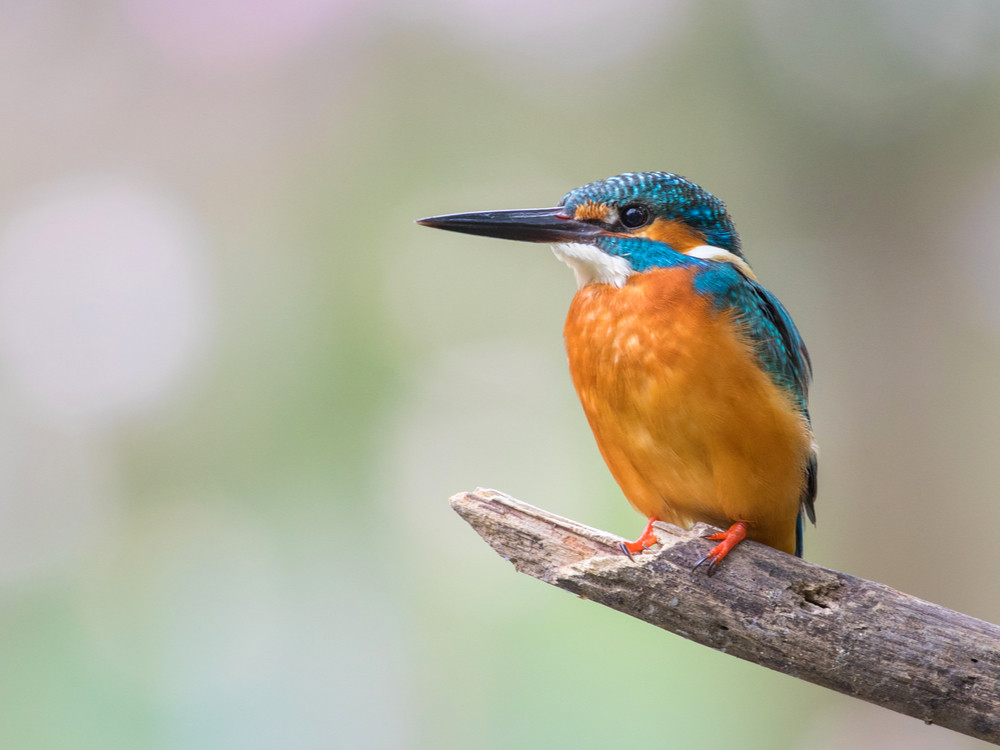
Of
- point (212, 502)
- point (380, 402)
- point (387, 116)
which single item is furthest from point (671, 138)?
point (212, 502)

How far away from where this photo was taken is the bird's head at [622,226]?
238 cm

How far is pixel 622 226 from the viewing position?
7.94 feet

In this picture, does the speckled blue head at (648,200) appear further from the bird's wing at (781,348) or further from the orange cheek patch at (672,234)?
the bird's wing at (781,348)

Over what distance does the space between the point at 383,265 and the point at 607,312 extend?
2.56m

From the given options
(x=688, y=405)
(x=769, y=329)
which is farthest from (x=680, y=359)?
(x=769, y=329)

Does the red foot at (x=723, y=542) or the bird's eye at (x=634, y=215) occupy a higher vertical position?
the bird's eye at (x=634, y=215)

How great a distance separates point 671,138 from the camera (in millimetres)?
4578

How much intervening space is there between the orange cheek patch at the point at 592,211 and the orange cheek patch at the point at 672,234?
10 centimetres

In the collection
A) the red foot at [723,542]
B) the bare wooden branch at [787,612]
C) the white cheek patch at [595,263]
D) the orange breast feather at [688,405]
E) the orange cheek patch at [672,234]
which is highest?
the orange cheek patch at [672,234]

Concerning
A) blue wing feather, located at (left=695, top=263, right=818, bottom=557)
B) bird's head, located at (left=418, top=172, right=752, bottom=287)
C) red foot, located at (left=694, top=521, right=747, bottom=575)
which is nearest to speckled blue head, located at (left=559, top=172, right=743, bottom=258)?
bird's head, located at (left=418, top=172, right=752, bottom=287)

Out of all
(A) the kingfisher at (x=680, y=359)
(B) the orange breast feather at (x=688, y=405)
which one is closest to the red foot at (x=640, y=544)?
(A) the kingfisher at (x=680, y=359)

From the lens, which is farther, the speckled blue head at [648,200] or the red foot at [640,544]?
the speckled blue head at [648,200]

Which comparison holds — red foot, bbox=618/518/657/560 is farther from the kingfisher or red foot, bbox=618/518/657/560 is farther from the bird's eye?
the bird's eye

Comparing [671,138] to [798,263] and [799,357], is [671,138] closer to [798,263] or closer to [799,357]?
[798,263]
